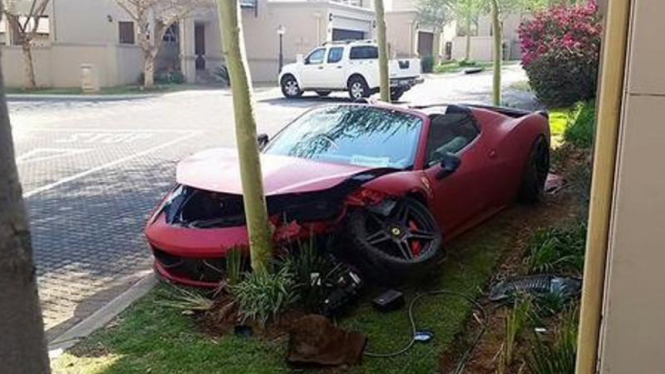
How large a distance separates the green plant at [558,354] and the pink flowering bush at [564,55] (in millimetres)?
13602

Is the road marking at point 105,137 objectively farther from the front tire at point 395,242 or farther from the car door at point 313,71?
the front tire at point 395,242

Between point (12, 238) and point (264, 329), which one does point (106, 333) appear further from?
point (12, 238)

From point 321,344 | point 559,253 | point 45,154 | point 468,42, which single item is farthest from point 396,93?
point 468,42

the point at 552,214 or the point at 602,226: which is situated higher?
the point at 602,226

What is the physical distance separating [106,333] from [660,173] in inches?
145

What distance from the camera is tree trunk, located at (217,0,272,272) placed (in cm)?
461

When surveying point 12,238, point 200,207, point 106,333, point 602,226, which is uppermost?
point 12,238

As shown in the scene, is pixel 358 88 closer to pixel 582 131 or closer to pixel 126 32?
pixel 582 131

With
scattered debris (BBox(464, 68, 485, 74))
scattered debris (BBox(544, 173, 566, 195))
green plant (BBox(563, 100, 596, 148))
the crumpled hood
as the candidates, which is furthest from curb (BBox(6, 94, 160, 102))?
the crumpled hood

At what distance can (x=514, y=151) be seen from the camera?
7.12 metres

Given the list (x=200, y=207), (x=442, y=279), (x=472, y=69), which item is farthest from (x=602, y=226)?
(x=472, y=69)

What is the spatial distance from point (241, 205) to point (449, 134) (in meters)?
2.23

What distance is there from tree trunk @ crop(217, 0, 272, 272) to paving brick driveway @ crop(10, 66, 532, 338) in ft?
5.08

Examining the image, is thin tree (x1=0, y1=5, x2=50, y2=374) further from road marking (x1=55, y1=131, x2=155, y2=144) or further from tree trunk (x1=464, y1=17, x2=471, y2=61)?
tree trunk (x1=464, y1=17, x2=471, y2=61)
